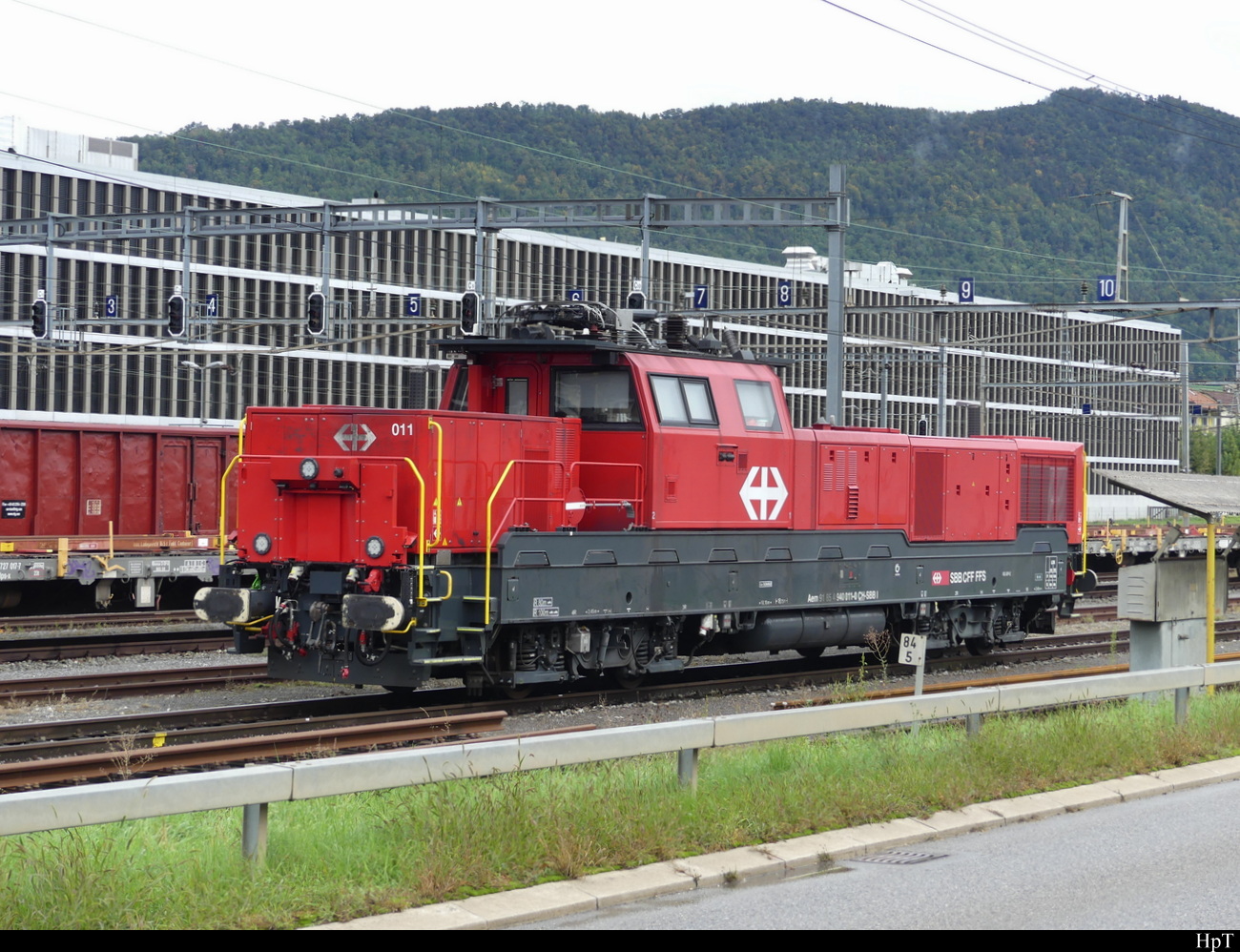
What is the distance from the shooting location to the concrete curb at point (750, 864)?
7.11 meters

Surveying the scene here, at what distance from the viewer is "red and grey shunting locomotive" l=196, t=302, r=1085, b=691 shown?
14.2m

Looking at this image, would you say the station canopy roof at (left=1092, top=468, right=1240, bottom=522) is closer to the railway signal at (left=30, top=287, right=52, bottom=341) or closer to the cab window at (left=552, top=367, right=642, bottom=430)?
the cab window at (left=552, top=367, right=642, bottom=430)

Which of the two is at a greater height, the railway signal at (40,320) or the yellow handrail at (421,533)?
the railway signal at (40,320)

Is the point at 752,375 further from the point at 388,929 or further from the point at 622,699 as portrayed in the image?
the point at 388,929

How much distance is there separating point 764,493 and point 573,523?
269cm

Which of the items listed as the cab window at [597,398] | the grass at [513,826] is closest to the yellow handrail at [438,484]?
the cab window at [597,398]

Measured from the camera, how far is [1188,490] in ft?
52.1

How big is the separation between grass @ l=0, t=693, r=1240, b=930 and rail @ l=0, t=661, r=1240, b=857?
201mm

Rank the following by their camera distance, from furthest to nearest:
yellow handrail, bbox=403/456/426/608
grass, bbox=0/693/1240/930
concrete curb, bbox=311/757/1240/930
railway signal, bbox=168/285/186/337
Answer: railway signal, bbox=168/285/186/337 → yellow handrail, bbox=403/456/426/608 → concrete curb, bbox=311/757/1240/930 → grass, bbox=0/693/1240/930

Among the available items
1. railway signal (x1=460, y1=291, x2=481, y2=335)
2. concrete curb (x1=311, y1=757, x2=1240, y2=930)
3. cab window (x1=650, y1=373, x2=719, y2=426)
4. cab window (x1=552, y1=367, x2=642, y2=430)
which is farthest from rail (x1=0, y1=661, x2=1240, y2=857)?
railway signal (x1=460, y1=291, x2=481, y2=335)

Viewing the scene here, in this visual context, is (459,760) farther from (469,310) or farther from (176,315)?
(176,315)

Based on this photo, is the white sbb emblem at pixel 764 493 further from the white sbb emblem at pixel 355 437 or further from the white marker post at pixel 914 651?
the white sbb emblem at pixel 355 437

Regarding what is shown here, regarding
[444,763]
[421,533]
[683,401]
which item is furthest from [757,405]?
[444,763]

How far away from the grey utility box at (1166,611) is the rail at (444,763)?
412 cm
